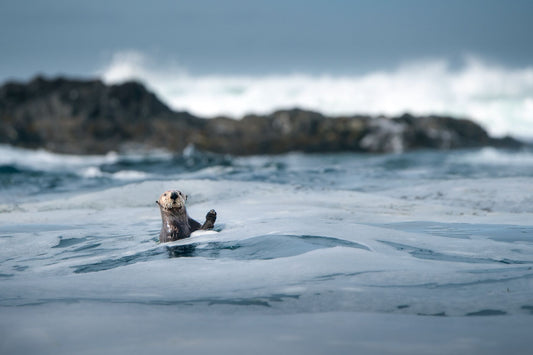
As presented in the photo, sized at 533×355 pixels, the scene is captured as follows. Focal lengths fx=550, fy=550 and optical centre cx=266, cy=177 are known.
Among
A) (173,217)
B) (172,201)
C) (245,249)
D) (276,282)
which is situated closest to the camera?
A: (276,282)

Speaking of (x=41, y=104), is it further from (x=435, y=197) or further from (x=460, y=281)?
(x=460, y=281)

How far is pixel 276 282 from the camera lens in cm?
509

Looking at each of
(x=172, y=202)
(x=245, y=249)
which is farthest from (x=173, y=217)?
(x=245, y=249)

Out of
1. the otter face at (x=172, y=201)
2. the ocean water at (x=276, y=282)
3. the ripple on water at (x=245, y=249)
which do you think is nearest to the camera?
the ocean water at (x=276, y=282)

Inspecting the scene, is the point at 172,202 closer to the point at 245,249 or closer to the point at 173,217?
the point at 173,217

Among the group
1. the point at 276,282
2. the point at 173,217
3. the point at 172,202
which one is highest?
the point at 172,202

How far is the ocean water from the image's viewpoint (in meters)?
3.58

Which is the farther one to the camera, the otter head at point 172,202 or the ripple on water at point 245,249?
the otter head at point 172,202

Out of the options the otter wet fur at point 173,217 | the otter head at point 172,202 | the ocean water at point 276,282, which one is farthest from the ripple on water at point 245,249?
the otter head at point 172,202

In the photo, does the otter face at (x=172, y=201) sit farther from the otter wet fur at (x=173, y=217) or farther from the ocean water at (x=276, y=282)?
the ocean water at (x=276, y=282)

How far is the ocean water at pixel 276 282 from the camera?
3.58 meters

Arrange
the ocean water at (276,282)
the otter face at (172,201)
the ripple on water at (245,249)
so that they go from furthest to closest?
the otter face at (172,201) → the ripple on water at (245,249) → the ocean water at (276,282)

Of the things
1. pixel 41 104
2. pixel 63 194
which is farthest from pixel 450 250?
pixel 41 104

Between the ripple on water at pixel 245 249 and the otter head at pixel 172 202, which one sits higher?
the otter head at pixel 172 202
